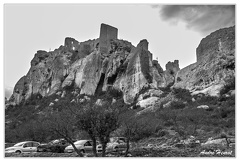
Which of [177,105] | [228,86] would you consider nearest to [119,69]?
[177,105]

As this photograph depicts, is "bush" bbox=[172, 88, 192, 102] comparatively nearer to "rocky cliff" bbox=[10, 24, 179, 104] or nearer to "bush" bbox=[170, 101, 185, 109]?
"bush" bbox=[170, 101, 185, 109]

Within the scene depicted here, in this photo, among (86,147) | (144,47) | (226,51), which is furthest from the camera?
(144,47)

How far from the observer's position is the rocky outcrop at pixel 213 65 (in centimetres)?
3250

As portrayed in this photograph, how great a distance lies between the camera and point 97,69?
57.2m

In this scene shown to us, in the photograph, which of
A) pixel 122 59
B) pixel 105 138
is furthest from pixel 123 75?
pixel 105 138

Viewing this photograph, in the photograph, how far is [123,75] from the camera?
5066 cm

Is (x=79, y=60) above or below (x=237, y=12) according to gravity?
above

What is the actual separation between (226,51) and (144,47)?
62.7 feet

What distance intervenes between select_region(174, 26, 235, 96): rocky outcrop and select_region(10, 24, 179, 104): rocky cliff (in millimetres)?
9421

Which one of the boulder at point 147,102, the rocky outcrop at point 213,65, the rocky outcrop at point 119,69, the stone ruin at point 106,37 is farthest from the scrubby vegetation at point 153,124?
the stone ruin at point 106,37

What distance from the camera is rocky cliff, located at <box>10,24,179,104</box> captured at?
48.2 m

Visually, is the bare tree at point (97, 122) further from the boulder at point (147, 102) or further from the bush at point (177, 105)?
the boulder at point (147, 102)

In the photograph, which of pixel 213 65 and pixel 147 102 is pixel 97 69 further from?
pixel 213 65

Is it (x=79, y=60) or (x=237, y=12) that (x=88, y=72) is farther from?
(x=237, y=12)
